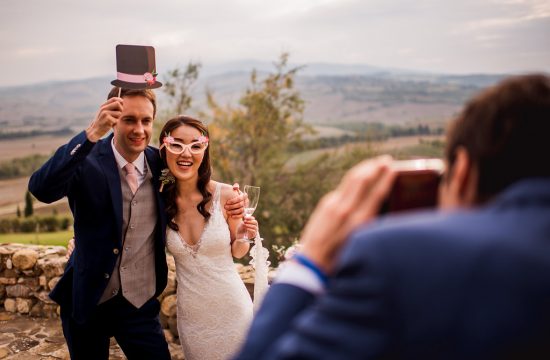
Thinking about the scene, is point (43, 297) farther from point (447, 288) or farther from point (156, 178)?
point (447, 288)

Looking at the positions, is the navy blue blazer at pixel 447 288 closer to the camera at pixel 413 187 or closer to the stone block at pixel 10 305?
the camera at pixel 413 187

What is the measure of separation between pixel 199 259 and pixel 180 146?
2.60ft

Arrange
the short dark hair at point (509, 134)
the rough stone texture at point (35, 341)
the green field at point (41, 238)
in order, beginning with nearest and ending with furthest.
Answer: the short dark hair at point (509, 134) < the rough stone texture at point (35, 341) < the green field at point (41, 238)

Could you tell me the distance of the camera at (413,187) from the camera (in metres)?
0.98

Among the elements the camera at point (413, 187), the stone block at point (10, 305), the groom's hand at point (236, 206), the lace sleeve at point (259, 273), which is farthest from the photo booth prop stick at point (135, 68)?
the stone block at point (10, 305)

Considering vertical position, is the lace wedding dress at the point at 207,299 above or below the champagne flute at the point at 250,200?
below

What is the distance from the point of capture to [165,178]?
307 centimetres

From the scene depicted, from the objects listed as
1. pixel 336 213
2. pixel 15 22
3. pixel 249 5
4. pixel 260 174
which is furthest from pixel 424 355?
pixel 249 5

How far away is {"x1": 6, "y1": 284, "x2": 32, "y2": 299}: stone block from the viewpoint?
5.84 metres

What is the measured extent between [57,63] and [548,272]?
2804 cm

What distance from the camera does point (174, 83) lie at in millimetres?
19766

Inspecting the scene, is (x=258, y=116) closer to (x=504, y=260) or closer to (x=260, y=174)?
(x=260, y=174)

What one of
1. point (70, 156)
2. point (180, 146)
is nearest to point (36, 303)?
point (180, 146)

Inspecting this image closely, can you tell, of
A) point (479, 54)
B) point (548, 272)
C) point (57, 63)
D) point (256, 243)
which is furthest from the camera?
point (57, 63)
